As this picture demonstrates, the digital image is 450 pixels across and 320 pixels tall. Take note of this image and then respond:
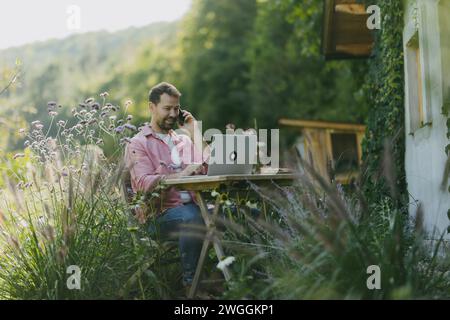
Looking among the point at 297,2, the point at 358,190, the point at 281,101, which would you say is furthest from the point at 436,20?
the point at 281,101

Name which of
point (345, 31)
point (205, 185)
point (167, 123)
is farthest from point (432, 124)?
point (345, 31)

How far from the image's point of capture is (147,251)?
488 centimetres

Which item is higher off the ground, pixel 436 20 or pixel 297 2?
pixel 297 2

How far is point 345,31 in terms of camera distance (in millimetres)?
10945

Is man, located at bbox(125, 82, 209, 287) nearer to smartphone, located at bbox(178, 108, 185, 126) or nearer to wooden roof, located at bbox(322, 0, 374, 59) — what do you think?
smartphone, located at bbox(178, 108, 185, 126)

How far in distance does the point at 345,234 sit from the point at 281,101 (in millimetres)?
23254

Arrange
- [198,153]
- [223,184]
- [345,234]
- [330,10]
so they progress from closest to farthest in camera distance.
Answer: [345,234] → [223,184] → [198,153] → [330,10]

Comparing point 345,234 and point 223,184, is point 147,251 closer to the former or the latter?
point 223,184

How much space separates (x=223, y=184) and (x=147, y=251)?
→ 69cm

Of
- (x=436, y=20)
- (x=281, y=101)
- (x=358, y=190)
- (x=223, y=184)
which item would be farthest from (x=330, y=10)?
(x=281, y=101)

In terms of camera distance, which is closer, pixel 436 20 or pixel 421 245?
pixel 421 245

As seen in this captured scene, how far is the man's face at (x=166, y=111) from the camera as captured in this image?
Answer: 5488mm
